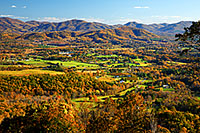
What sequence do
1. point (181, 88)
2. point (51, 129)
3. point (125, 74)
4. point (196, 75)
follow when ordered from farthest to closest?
1. point (125, 74)
2. point (196, 75)
3. point (181, 88)
4. point (51, 129)

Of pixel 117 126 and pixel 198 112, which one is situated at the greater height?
pixel 117 126

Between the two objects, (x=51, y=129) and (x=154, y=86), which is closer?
(x=51, y=129)

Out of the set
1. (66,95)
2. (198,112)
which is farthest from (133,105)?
(66,95)

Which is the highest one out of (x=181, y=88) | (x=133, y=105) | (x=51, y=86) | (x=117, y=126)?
(x=133, y=105)

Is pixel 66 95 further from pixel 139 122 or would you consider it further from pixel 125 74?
pixel 139 122

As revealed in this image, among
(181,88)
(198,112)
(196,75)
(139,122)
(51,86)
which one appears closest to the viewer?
(139,122)

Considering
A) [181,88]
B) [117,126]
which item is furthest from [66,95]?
[117,126]

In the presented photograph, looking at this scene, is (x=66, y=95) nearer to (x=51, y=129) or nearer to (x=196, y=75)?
(x=51, y=129)

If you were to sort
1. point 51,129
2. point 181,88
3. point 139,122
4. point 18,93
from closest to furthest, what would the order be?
1. point 139,122
2. point 51,129
3. point 18,93
4. point 181,88

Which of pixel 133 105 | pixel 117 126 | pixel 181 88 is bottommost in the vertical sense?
pixel 181 88
